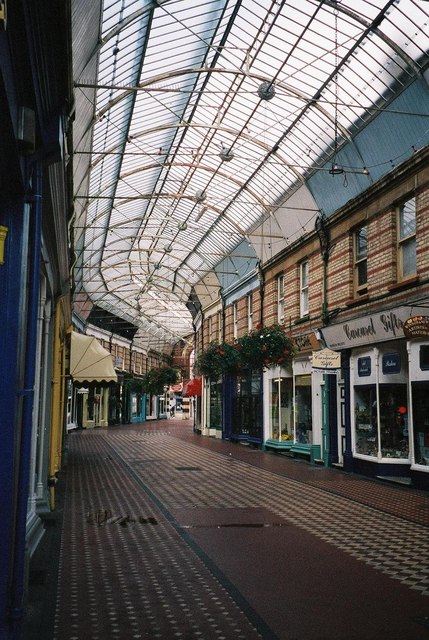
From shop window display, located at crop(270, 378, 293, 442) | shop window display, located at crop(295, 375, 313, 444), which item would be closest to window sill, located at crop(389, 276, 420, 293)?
shop window display, located at crop(295, 375, 313, 444)

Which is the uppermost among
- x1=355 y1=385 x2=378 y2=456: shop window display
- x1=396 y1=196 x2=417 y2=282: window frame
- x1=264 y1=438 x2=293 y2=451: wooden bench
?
x1=396 y1=196 x2=417 y2=282: window frame

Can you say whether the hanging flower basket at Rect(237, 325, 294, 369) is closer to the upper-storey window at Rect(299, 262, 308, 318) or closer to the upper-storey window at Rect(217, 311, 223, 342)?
the upper-storey window at Rect(299, 262, 308, 318)

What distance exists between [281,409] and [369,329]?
27.4 ft

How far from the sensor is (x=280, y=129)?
1839 cm

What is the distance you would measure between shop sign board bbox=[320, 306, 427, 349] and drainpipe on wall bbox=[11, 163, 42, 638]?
9665mm

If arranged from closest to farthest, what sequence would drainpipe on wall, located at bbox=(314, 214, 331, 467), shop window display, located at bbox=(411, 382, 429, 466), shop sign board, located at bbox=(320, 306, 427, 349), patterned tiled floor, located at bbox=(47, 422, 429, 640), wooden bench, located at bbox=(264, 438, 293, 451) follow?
1. patterned tiled floor, located at bbox=(47, 422, 429, 640)
2. shop window display, located at bbox=(411, 382, 429, 466)
3. shop sign board, located at bbox=(320, 306, 427, 349)
4. drainpipe on wall, located at bbox=(314, 214, 331, 467)
5. wooden bench, located at bbox=(264, 438, 293, 451)

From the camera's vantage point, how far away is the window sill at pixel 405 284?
13.3 meters

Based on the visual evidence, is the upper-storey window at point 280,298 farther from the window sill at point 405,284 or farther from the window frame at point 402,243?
the window sill at point 405,284

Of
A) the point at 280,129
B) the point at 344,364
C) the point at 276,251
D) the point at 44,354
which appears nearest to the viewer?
the point at 44,354

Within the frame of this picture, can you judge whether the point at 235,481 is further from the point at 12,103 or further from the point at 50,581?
the point at 12,103

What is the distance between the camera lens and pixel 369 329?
14852mm

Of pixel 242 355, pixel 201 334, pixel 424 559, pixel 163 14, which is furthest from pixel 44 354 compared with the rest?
pixel 201 334

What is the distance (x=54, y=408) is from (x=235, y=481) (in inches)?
225

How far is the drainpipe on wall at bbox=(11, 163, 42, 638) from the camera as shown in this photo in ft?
14.5
